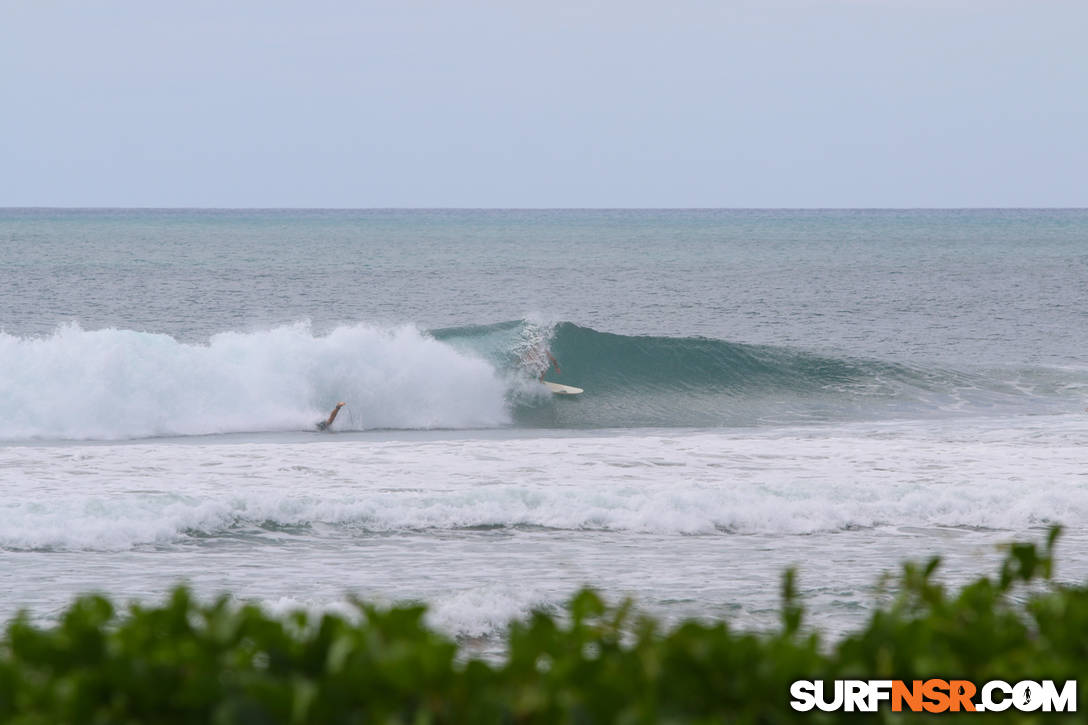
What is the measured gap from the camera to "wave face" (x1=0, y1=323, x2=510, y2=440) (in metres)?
18.4

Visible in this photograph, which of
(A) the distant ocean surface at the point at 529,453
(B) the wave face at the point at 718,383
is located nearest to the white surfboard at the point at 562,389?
(B) the wave face at the point at 718,383

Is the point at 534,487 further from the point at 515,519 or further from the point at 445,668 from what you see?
the point at 445,668

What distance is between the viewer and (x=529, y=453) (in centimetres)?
1522

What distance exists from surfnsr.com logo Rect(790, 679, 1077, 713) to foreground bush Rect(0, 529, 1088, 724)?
17 mm

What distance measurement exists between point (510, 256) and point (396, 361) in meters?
54.5

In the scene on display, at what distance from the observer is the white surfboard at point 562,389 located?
2272 centimetres

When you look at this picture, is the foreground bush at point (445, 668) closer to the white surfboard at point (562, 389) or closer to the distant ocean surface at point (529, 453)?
the distant ocean surface at point (529, 453)

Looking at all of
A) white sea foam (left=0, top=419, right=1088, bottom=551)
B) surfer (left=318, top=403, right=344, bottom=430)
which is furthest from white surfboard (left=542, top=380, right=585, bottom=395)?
white sea foam (left=0, top=419, right=1088, bottom=551)

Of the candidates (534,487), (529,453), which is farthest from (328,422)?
(534,487)

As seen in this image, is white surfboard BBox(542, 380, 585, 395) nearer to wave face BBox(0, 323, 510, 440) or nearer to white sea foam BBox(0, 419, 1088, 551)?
wave face BBox(0, 323, 510, 440)

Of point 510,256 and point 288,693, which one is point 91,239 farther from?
point 288,693

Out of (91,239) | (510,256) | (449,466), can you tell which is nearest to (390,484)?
(449,466)

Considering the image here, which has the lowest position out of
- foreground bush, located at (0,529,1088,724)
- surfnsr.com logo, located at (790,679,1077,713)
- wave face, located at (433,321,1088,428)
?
wave face, located at (433,321,1088,428)

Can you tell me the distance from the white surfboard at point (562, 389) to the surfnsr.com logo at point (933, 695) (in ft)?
67.4
